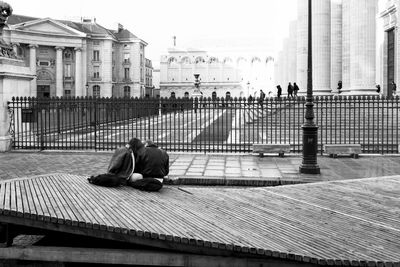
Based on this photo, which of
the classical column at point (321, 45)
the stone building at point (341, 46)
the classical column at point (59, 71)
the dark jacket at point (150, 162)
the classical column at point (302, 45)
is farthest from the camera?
the classical column at point (59, 71)

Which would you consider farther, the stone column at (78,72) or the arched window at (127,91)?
the arched window at (127,91)

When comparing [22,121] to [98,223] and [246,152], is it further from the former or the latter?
[98,223]

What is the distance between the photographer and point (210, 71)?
137125mm

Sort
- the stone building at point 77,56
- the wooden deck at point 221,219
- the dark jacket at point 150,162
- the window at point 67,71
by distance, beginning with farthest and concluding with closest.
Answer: the window at point 67,71 → the stone building at point 77,56 → the dark jacket at point 150,162 → the wooden deck at point 221,219

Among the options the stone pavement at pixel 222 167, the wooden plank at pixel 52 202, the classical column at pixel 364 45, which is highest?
the classical column at pixel 364 45

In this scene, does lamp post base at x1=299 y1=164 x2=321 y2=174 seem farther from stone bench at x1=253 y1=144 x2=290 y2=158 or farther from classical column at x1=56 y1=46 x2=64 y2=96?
classical column at x1=56 y1=46 x2=64 y2=96

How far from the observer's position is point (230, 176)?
12461 millimetres

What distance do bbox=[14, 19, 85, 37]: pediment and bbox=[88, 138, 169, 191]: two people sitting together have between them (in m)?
92.4

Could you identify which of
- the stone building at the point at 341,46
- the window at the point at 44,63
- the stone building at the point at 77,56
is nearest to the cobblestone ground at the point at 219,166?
the stone building at the point at 341,46

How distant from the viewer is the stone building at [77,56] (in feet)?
315

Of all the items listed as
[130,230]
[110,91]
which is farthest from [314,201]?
[110,91]

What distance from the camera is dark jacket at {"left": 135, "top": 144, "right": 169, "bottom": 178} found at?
26.5 ft

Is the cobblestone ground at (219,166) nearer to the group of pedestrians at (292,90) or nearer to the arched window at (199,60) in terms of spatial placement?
the group of pedestrians at (292,90)

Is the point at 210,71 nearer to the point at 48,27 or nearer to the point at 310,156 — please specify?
the point at 48,27
